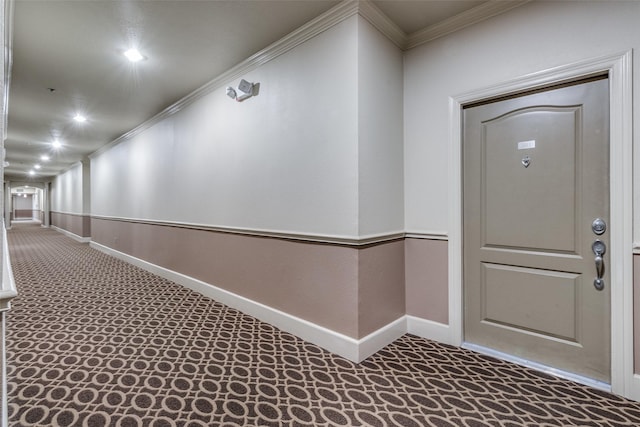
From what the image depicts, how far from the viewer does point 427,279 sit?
2.77 meters

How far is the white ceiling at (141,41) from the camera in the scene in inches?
95.5

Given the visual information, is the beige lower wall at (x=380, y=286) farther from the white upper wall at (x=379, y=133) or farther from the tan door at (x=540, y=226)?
the tan door at (x=540, y=226)

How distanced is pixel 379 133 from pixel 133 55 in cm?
259

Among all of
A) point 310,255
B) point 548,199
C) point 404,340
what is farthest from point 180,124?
point 548,199

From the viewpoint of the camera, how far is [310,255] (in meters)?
2.69

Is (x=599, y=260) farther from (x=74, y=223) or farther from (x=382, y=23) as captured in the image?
(x=74, y=223)

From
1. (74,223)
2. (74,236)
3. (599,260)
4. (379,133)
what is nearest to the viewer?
(599,260)

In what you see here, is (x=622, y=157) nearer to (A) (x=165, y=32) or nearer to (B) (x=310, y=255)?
(B) (x=310, y=255)

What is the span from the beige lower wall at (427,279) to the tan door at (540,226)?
17 centimetres

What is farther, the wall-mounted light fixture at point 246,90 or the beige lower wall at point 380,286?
the wall-mounted light fixture at point 246,90

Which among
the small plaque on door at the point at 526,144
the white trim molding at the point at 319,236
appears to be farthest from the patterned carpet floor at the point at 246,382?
the small plaque on door at the point at 526,144

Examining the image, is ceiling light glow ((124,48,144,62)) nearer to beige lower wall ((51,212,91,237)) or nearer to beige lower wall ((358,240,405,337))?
beige lower wall ((358,240,405,337))

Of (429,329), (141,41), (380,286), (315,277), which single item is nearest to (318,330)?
(315,277)

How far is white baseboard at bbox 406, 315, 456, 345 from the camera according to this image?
264 centimetres
